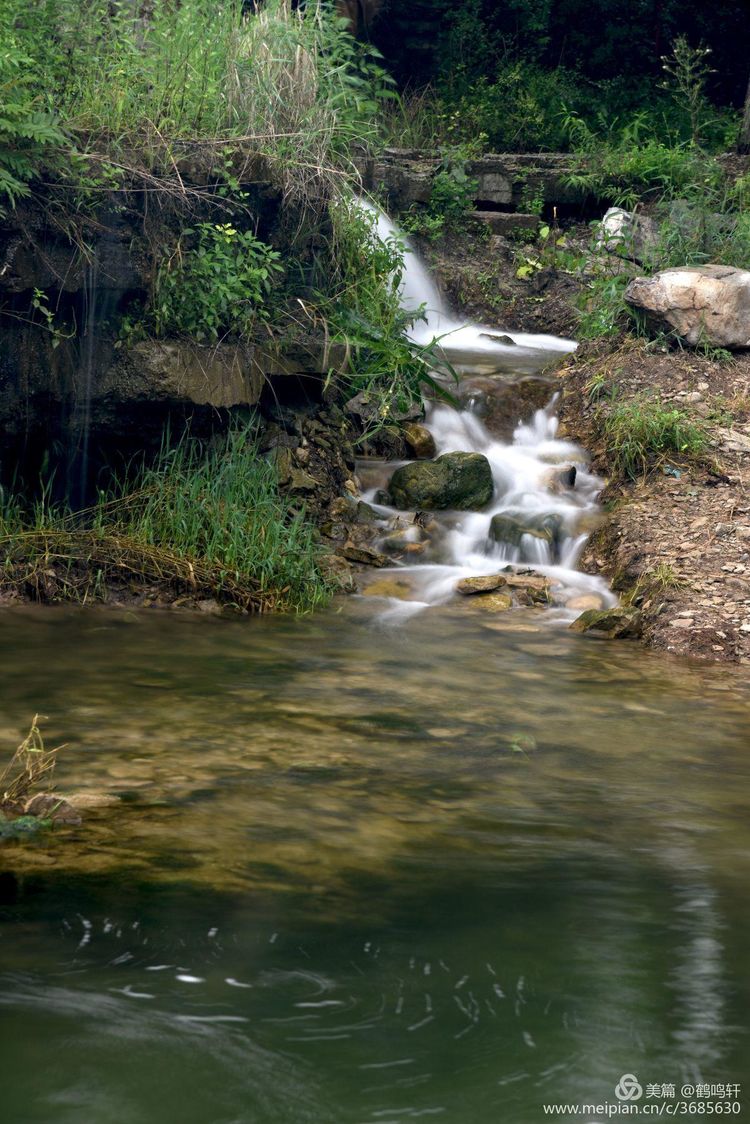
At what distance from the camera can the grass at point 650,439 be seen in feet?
25.8

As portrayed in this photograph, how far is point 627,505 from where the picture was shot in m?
7.60

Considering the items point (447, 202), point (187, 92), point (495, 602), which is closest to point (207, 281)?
point (187, 92)

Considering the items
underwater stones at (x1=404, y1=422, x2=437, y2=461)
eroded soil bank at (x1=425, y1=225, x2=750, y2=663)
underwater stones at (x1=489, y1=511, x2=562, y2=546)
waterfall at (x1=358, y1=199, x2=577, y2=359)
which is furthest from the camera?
waterfall at (x1=358, y1=199, x2=577, y2=359)

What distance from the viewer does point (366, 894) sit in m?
3.21

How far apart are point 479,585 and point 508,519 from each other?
795 mm

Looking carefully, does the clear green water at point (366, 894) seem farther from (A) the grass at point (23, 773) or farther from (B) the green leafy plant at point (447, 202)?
(B) the green leafy plant at point (447, 202)

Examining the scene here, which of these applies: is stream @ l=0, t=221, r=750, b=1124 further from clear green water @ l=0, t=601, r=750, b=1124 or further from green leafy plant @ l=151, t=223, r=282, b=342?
green leafy plant @ l=151, t=223, r=282, b=342

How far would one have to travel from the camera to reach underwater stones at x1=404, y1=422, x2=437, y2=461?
8414 mm

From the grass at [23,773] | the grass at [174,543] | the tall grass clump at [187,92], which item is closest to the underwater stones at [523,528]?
the grass at [174,543]

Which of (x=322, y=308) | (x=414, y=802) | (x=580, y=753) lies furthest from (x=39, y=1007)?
(x=322, y=308)

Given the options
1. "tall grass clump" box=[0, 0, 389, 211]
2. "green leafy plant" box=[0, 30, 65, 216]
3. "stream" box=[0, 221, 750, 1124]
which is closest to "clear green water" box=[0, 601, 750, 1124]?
"stream" box=[0, 221, 750, 1124]

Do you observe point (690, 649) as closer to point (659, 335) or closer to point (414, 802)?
point (414, 802)

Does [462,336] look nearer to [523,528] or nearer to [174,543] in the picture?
[523,528]

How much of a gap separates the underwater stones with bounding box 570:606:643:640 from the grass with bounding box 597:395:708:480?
5.34 ft
